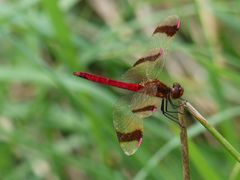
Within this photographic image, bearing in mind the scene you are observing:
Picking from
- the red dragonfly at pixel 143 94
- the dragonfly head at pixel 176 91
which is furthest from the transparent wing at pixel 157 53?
the dragonfly head at pixel 176 91

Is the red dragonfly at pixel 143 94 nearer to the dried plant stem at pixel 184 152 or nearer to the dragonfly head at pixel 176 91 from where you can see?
the dragonfly head at pixel 176 91

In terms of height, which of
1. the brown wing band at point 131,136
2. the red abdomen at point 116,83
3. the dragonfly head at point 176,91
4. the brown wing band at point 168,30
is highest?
the brown wing band at point 168,30

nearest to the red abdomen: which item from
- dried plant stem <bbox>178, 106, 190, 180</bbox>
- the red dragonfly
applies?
the red dragonfly

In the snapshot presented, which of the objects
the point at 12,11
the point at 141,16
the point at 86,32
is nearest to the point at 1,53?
the point at 86,32

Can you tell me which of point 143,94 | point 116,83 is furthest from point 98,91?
point 143,94

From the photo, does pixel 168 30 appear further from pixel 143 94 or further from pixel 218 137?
pixel 218 137

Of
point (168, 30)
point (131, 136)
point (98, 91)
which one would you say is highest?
point (168, 30)

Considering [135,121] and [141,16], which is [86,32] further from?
[135,121]
